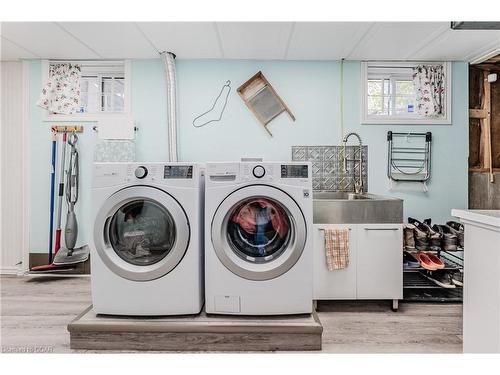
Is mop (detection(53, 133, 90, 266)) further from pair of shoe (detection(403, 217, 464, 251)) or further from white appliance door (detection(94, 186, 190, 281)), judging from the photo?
pair of shoe (detection(403, 217, 464, 251))

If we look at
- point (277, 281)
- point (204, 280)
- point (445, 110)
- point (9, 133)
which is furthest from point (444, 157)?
point (9, 133)

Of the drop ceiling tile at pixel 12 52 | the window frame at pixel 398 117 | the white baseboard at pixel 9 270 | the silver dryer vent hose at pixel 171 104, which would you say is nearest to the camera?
the drop ceiling tile at pixel 12 52

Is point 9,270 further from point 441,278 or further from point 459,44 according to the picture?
point 459,44

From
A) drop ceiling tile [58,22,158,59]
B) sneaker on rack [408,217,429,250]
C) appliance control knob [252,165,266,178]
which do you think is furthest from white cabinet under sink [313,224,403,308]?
drop ceiling tile [58,22,158,59]

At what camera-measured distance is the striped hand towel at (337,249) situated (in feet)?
8.05

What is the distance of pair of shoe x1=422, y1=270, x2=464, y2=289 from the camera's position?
109 inches

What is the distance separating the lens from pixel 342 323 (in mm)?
2283

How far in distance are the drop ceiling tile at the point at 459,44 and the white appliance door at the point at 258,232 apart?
2.12 meters

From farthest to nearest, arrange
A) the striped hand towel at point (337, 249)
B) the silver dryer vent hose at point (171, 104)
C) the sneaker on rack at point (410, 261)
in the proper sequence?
the silver dryer vent hose at point (171, 104) < the sneaker on rack at point (410, 261) < the striped hand towel at point (337, 249)

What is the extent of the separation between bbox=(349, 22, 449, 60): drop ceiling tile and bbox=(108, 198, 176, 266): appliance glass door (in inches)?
86.0

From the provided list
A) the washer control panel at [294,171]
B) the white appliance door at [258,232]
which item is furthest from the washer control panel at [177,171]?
the washer control panel at [294,171]

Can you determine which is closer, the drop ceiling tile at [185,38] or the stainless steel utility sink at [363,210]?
the stainless steel utility sink at [363,210]

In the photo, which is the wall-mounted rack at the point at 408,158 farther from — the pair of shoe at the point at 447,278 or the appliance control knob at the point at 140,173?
the appliance control knob at the point at 140,173

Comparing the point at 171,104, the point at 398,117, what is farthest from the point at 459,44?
the point at 171,104
